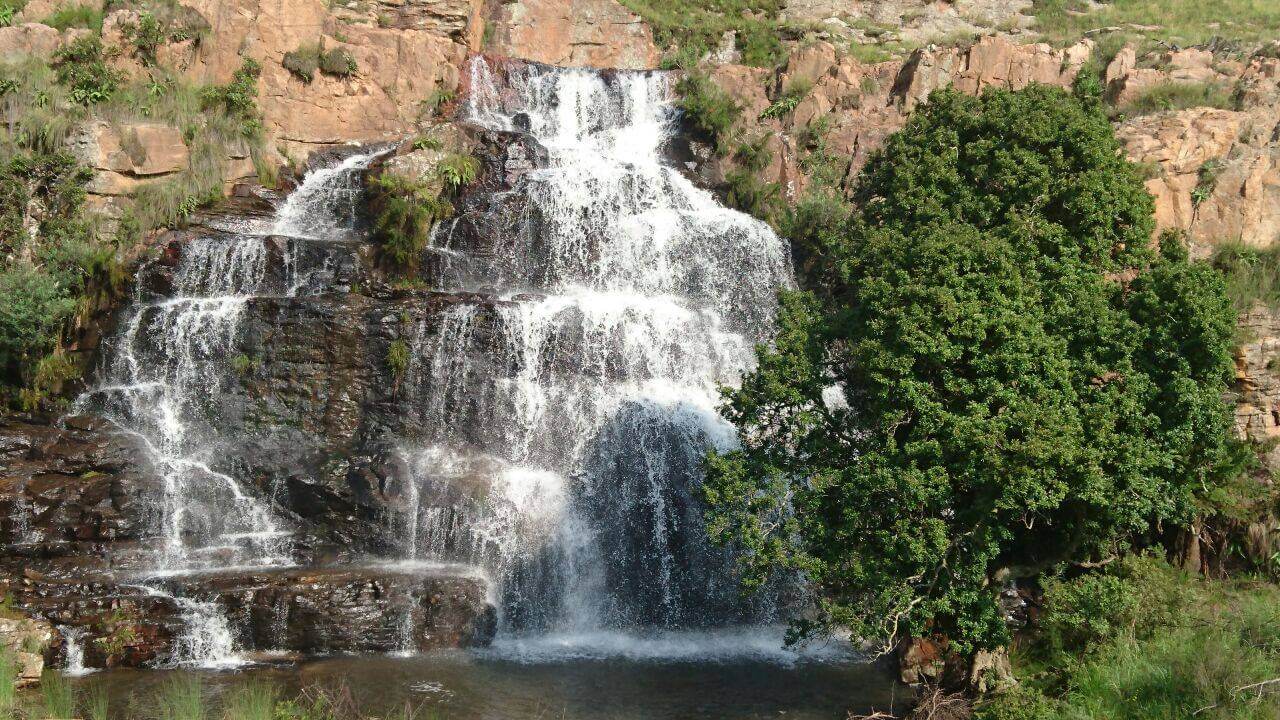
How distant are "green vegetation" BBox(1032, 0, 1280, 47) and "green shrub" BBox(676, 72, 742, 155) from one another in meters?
11.6

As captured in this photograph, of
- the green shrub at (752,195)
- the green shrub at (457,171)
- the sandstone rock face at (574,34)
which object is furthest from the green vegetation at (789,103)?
the green shrub at (457,171)

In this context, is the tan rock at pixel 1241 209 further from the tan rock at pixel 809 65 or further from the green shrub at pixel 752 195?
the tan rock at pixel 809 65

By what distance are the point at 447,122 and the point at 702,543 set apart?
16.2m

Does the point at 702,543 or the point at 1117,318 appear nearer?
the point at 1117,318

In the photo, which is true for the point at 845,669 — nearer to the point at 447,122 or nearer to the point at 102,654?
the point at 102,654

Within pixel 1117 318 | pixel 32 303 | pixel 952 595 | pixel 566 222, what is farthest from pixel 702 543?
pixel 32 303

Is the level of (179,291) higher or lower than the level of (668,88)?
lower

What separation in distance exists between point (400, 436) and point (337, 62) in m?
13.8

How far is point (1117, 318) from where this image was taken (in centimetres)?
1446

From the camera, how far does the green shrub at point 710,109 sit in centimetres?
3036

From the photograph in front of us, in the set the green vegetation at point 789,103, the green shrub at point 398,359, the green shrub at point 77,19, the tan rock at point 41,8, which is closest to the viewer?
the green shrub at point 398,359

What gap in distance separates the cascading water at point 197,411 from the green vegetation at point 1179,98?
71.5 ft

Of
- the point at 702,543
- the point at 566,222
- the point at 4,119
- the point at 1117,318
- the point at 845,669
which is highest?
the point at 4,119

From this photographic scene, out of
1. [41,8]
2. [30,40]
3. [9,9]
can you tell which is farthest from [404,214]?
[9,9]
